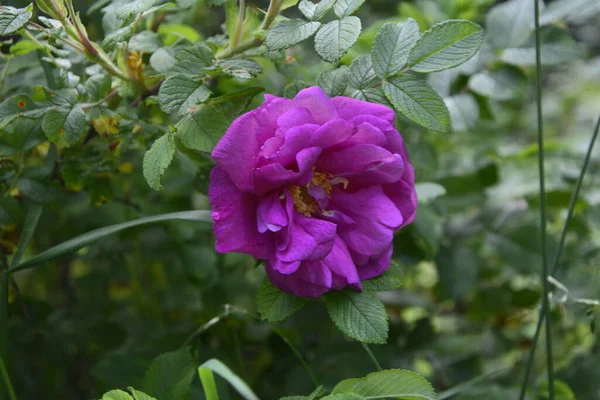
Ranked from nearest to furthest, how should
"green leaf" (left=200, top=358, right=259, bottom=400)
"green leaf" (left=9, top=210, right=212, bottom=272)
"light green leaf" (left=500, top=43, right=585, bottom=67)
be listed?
"green leaf" (left=200, top=358, right=259, bottom=400), "green leaf" (left=9, top=210, right=212, bottom=272), "light green leaf" (left=500, top=43, right=585, bottom=67)

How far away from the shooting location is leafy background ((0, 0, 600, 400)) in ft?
2.45

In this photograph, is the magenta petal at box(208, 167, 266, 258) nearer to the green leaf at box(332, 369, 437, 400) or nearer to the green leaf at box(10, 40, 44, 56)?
the green leaf at box(332, 369, 437, 400)

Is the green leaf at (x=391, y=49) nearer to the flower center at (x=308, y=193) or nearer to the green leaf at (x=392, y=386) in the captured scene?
the flower center at (x=308, y=193)

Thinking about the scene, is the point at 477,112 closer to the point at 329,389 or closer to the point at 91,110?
the point at 329,389

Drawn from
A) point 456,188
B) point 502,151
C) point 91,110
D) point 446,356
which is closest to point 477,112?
point 456,188

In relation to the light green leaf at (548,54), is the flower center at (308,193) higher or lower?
higher

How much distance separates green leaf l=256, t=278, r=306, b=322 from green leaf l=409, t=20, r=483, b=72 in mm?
264

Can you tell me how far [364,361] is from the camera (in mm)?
1010

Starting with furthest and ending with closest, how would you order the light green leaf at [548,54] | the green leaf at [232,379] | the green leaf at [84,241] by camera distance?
the light green leaf at [548,54]
the green leaf at [84,241]
the green leaf at [232,379]

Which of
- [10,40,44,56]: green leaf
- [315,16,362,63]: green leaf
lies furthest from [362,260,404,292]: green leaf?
[10,40,44,56]: green leaf

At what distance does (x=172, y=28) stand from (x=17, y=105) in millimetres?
272

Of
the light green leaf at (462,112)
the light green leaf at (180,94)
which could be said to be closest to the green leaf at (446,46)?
the light green leaf at (180,94)

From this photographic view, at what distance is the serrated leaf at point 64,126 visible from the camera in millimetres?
657

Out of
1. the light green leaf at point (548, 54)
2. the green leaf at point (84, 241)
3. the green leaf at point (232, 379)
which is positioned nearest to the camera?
the green leaf at point (232, 379)
